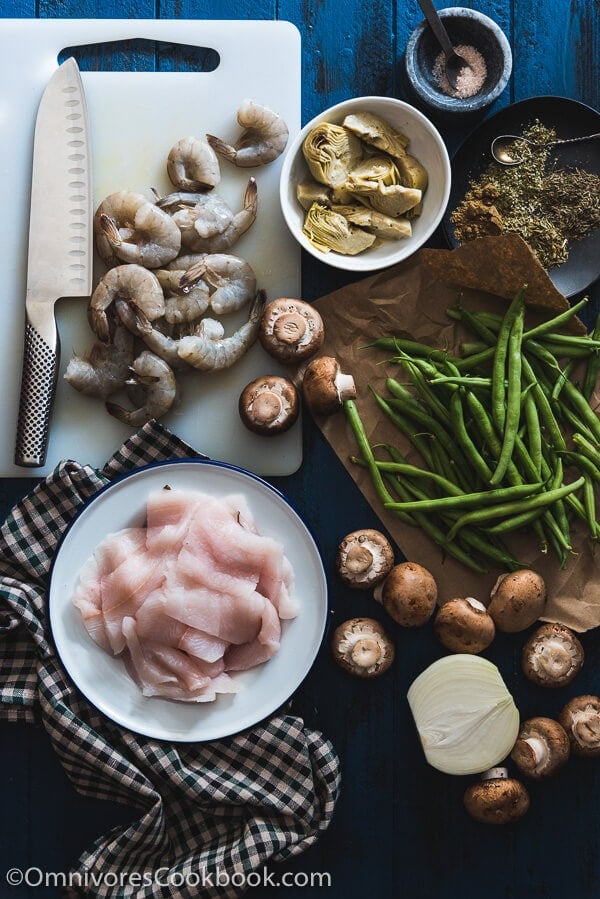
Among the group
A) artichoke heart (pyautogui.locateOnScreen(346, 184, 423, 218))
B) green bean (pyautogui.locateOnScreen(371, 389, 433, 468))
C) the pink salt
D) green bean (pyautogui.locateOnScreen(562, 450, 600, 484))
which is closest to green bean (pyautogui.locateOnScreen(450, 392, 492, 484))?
green bean (pyautogui.locateOnScreen(371, 389, 433, 468))

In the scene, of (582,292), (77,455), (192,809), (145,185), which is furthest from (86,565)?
(582,292)

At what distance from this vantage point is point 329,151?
8.14 ft

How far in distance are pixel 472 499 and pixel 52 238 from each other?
1404 mm

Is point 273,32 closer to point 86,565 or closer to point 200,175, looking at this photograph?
point 200,175

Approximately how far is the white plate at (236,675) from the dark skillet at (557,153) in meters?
0.95

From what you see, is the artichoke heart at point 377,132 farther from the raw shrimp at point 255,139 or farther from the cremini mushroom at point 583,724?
the cremini mushroom at point 583,724

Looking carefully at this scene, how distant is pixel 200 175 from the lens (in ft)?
8.32

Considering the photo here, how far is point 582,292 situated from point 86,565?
1.63m

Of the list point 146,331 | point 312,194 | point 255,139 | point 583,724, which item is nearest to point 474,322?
point 312,194

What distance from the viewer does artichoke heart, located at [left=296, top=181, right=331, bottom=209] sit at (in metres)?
2.52

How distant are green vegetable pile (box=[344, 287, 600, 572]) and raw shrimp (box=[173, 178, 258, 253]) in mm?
531

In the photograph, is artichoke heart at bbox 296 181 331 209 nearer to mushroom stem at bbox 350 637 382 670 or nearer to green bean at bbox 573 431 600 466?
green bean at bbox 573 431 600 466

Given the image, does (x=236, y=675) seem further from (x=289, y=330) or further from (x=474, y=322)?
(x=474, y=322)

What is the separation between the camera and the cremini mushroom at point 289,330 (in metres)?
2.46
